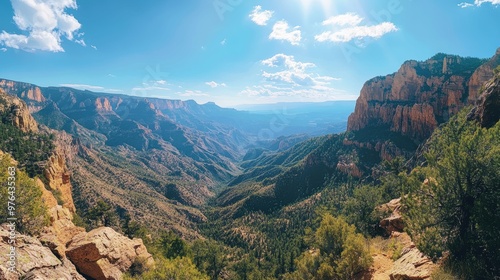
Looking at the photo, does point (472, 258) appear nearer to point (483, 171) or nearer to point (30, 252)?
point (483, 171)

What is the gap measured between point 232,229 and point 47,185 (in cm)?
9265

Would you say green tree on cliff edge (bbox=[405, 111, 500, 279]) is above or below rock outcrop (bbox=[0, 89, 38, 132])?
below

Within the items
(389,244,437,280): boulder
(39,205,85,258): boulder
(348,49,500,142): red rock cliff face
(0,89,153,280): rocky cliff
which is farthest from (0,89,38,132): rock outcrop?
(348,49,500,142): red rock cliff face

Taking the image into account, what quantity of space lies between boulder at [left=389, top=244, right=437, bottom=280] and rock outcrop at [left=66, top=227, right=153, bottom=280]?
30674 millimetres

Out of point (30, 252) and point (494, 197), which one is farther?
point (30, 252)

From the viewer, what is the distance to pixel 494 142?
711 inches

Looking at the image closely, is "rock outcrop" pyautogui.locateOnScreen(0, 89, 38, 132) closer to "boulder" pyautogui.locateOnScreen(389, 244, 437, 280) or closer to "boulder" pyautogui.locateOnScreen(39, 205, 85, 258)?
"boulder" pyautogui.locateOnScreen(39, 205, 85, 258)

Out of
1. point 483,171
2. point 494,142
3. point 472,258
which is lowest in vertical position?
point 472,258

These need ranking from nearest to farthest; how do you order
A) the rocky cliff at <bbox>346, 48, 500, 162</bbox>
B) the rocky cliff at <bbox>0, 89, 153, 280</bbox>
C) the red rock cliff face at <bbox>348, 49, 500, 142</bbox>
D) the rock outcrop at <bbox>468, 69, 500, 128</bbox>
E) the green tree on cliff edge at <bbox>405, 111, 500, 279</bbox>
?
the green tree on cliff edge at <bbox>405, 111, 500, 279</bbox>, the rocky cliff at <bbox>0, 89, 153, 280</bbox>, the rock outcrop at <bbox>468, 69, 500, 128</bbox>, the red rock cliff face at <bbox>348, 49, 500, 142</bbox>, the rocky cliff at <bbox>346, 48, 500, 162</bbox>

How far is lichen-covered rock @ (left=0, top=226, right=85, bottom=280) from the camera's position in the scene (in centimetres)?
1994

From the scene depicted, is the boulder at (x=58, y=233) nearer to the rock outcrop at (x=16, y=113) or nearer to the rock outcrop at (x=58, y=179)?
the rock outcrop at (x=58, y=179)

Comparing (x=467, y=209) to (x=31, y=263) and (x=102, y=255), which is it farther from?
(x=102, y=255)

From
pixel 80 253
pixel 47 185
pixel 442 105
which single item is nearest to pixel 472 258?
pixel 80 253

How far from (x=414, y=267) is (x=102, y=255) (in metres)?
33.2
